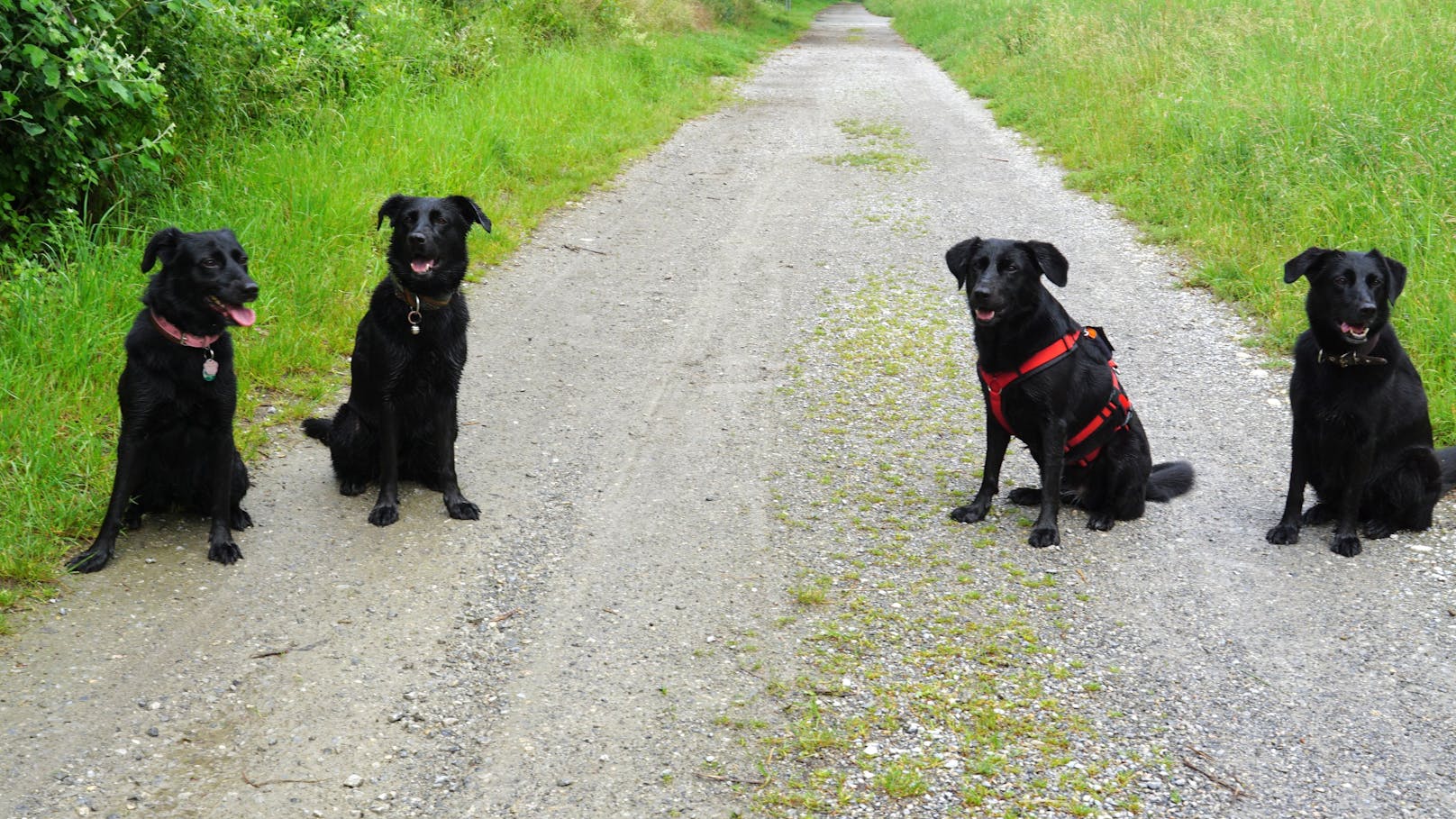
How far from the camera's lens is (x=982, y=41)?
2170 centimetres

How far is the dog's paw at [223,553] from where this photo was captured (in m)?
4.37

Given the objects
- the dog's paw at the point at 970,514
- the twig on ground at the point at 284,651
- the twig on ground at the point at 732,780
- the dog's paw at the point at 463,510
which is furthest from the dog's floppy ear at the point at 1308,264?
the twig on ground at the point at 284,651

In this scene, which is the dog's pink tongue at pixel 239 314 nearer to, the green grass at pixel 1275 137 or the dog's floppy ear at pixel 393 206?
the dog's floppy ear at pixel 393 206

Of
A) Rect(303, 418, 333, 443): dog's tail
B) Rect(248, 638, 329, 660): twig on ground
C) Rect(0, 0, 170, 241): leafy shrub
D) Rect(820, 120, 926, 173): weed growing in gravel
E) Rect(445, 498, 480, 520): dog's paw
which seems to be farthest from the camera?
Rect(820, 120, 926, 173): weed growing in gravel

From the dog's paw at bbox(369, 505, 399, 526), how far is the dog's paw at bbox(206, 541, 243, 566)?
0.56 meters

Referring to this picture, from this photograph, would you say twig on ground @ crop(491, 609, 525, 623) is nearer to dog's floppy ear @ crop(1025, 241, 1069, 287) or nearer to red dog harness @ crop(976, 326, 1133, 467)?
red dog harness @ crop(976, 326, 1133, 467)

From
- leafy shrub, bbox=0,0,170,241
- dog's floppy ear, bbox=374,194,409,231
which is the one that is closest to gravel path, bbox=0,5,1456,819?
dog's floppy ear, bbox=374,194,409,231

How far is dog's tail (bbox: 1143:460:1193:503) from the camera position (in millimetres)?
5121

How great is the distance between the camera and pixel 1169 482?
516cm

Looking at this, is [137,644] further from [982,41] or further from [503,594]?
[982,41]

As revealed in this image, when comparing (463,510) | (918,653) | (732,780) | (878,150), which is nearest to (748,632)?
(918,653)

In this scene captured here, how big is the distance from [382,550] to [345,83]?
6.85 metres

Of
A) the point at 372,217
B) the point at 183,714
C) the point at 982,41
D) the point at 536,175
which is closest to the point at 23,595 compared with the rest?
the point at 183,714

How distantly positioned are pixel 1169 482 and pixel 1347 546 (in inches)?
29.4
